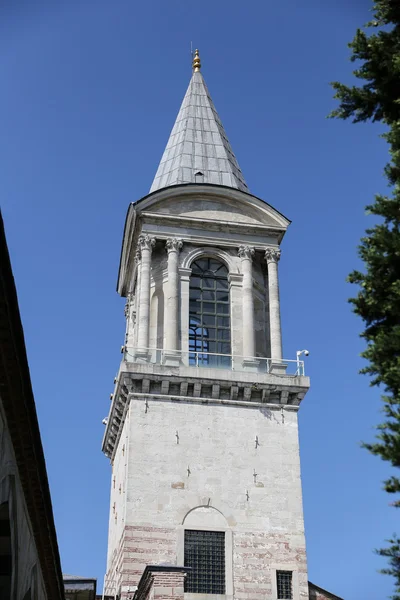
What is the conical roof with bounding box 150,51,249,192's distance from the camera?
43.4 metres

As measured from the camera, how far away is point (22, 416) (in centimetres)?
1714

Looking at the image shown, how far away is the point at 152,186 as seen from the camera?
44.7 m

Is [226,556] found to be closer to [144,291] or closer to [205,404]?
[205,404]

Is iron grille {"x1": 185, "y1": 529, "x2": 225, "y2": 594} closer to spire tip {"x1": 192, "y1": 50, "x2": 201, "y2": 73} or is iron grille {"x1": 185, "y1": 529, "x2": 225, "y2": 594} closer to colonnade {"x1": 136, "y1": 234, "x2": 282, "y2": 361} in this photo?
colonnade {"x1": 136, "y1": 234, "x2": 282, "y2": 361}

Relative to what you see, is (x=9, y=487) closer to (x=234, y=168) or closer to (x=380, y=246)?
(x=380, y=246)

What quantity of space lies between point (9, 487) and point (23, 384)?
2.23m

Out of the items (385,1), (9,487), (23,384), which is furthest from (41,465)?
(385,1)

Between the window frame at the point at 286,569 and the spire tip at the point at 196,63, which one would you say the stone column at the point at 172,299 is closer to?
the window frame at the point at 286,569

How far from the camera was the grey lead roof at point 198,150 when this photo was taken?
43.4 meters

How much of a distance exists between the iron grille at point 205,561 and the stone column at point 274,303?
777cm

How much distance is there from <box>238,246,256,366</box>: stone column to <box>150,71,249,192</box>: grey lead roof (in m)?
3.90

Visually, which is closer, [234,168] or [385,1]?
[385,1]

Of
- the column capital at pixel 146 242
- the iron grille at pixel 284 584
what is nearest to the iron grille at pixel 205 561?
the iron grille at pixel 284 584

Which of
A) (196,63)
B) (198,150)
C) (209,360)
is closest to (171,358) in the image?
(209,360)
